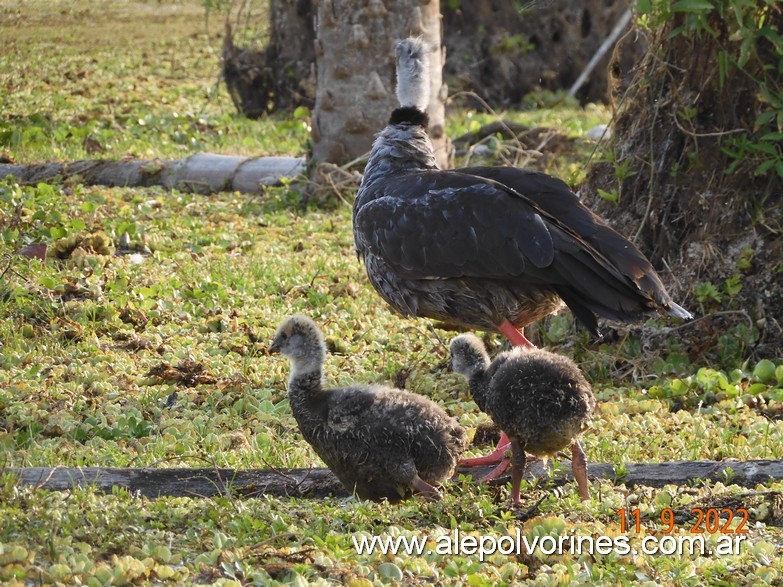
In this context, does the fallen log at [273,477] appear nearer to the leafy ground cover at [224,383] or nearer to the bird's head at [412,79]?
the leafy ground cover at [224,383]

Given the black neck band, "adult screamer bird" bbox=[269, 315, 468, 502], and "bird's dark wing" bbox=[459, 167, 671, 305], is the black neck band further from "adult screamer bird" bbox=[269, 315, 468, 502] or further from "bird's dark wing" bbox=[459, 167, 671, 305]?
"adult screamer bird" bbox=[269, 315, 468, 502]

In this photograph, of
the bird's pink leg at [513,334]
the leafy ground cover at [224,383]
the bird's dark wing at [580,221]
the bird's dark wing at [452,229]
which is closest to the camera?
the leafy ground cover at [224,383]

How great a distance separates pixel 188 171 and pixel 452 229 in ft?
16.8

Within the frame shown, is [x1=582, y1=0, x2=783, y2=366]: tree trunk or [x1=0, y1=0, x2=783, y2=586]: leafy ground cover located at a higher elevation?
[x1=582, y1=0, x2=783, y2=366]: tree trunk

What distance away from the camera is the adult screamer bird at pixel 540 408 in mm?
4320

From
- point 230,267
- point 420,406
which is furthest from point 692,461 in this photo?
point 230,267

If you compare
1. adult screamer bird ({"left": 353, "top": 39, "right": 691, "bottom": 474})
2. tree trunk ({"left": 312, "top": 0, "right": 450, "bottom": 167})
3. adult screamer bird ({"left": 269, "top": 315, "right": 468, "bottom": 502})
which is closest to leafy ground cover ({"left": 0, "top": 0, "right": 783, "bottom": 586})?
adult screamer bird ({"left": 269, "top": 315, "right": 468, "bottom": 502})

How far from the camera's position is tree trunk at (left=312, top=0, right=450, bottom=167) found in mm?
9711

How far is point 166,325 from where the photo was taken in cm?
680

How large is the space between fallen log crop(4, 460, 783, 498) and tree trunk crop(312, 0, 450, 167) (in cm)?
550

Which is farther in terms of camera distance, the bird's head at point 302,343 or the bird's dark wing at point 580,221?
the bird's dark wing at point 580,221

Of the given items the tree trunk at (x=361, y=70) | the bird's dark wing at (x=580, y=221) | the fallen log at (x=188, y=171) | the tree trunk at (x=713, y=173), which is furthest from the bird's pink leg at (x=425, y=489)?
the fallen log at (x=188, y=171)
